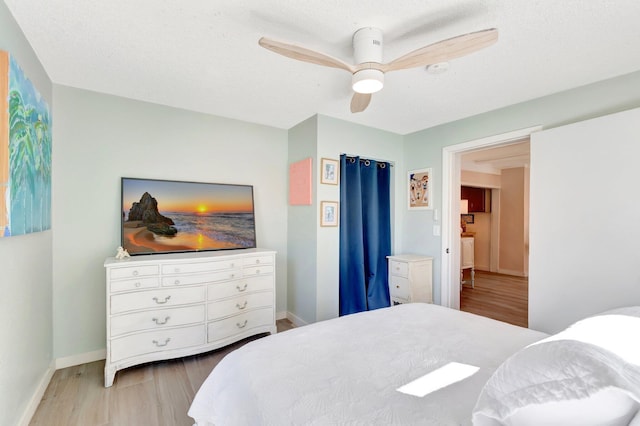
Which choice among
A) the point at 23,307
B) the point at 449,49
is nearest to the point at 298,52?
the point at 449,49

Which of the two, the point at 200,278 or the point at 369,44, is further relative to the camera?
the point at 200,278

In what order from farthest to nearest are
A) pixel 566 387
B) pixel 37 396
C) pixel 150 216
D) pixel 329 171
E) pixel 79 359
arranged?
1. pixel 329 171
2. pixel 150 216
3. pixel 79 359
4. pixel 37 396
5. pixel 566 387

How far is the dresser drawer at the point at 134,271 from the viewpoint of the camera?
222 centimetres

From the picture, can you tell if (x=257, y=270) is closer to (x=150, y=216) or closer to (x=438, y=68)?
(x=150, y=216)

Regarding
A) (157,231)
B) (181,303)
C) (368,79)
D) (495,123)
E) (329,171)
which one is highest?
(495,123)

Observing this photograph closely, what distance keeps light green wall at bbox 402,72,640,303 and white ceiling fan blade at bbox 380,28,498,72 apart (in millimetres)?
1543

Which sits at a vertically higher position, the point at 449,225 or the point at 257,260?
the point at 449,225

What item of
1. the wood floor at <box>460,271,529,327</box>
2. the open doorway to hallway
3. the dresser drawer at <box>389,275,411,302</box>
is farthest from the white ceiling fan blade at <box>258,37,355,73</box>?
the open doorway to hallway

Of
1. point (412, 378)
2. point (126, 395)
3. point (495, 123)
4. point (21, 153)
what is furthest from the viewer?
point (495, 123)

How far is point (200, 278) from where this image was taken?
100.0 inches

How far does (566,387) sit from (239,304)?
2515 millimetres

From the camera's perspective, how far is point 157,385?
7.22 feet

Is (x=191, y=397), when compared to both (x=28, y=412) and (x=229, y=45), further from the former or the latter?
(x=229, y=45)

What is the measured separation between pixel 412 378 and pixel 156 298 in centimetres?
207
